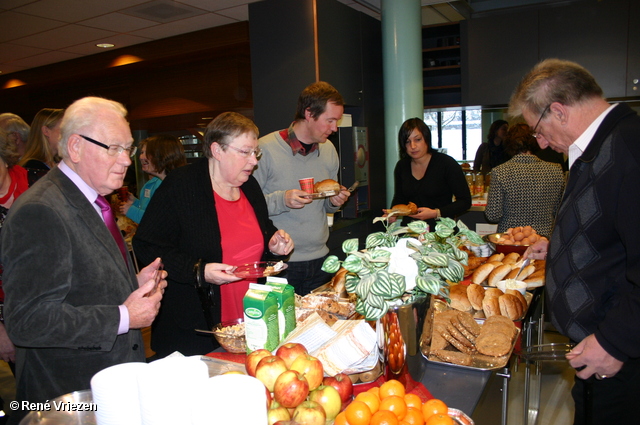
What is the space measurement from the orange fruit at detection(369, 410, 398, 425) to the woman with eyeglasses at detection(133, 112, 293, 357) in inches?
42.4

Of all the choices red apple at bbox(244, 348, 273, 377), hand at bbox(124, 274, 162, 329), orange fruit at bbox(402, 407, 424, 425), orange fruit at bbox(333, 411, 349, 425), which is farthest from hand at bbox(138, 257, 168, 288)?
orange fruit at bbox(402, 407, 424, 425)

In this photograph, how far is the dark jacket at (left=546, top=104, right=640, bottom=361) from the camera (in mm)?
1421

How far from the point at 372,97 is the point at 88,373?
14.1 ft

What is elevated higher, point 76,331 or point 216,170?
point 216,170

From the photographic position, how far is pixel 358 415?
3.29ft

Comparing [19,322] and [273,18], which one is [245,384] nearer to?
[19,322]

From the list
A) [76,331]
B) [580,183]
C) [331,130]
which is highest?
[331,130]

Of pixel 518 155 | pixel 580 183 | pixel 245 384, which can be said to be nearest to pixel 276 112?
pixel 518 155

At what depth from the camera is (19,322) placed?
1.35 metres

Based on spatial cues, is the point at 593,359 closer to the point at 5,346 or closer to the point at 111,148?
the point at 111,148

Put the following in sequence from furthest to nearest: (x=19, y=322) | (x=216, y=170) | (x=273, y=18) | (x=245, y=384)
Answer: (x=273, y=18) < (x=216, y=170) < (x=19, y=322) < (x=245, y=384)

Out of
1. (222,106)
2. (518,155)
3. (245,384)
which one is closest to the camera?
(245,384)

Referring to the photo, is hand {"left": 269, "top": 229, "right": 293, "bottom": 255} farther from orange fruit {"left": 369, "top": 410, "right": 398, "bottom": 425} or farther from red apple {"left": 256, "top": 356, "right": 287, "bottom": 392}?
orange fruit {"left": 369, "top": 410, "right": 398, "bottom": 425}

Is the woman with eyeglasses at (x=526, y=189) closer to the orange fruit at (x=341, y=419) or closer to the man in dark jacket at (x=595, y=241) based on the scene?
the man in dark jacket at (x=595, y=241)
